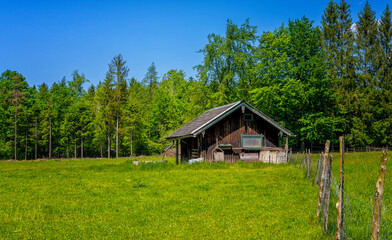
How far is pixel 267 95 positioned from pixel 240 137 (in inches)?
723

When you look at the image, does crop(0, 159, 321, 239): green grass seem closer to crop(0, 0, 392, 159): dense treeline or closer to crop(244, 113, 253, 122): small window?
crop(244, 113, 253, 122): small window

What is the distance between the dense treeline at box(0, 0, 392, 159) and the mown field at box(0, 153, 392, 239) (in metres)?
31.3

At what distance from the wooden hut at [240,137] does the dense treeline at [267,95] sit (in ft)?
54.6

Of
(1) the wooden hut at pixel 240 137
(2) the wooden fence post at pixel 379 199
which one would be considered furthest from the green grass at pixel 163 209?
(1) the wooden hut at pixel 240 137

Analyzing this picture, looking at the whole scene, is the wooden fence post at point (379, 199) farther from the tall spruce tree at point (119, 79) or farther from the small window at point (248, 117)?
the tall spruce tree at point (119, 79)

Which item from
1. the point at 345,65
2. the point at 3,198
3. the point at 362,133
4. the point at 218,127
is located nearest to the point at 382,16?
the point at 345,65

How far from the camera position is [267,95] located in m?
48.5

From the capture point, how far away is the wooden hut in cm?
3117

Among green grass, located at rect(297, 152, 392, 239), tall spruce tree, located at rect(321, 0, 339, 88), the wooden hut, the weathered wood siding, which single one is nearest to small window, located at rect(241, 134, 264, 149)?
the wooden hut

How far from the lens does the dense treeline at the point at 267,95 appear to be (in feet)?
161

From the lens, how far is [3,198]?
15047 mm

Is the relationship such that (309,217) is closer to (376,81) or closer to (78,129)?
(376,81)

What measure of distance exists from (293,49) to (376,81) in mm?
20136

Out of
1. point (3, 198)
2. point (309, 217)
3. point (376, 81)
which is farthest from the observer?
A: point (376, 81)
